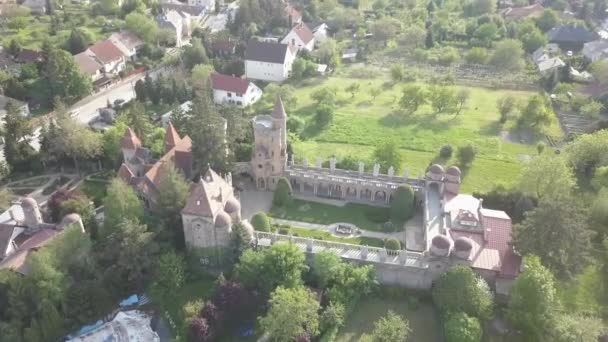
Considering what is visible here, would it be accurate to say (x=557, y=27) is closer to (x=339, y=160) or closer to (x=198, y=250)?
(x=339, y=160)

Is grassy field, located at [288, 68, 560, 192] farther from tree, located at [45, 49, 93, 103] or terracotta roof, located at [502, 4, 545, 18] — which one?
terracotta roof, located at [502, 4, 545, 18]

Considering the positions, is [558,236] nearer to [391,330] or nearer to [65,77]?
[391,330]

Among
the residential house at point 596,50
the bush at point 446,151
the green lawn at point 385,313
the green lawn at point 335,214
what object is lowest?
the green lawn at point 385,313

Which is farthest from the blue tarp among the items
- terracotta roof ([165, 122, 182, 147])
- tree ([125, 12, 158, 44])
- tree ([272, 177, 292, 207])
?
tree ([125, 12, 158, 44])

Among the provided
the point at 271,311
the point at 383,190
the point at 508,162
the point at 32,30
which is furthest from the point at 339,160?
the point at 32,30

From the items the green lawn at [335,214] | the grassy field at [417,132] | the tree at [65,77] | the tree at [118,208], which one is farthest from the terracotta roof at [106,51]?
the green lawn at [335,214]

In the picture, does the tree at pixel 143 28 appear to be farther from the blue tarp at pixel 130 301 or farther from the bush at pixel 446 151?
the blue tarp at pixel 130 301

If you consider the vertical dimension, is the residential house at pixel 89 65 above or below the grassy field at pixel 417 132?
above

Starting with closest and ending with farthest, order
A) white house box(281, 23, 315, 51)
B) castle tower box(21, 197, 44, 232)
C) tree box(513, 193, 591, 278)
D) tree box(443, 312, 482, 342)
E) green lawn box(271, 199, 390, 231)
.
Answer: tree box(443, 312, 482, 342) → tree box(513, 193, 591, 278) → castle tower box(21, 197, 44, 232) → green lawn box(271, 199, 390, 231) → white house box(281, 23, 315, 51)

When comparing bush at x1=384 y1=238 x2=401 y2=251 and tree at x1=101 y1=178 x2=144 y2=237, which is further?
bush at x1=384 y1=238 x2=401 y2=251
